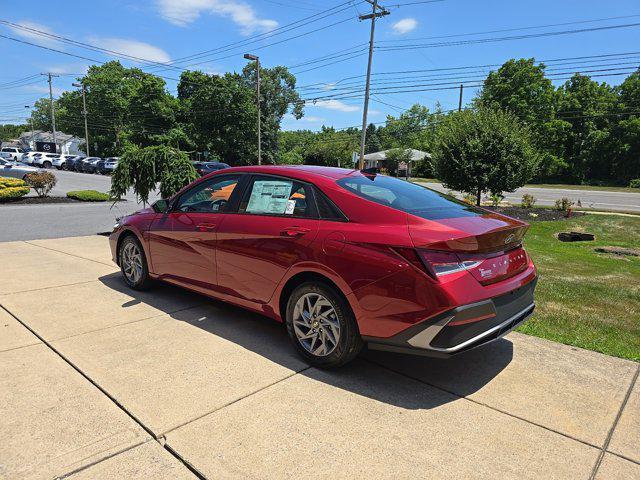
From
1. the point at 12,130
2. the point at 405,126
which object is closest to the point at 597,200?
the point at 405,126

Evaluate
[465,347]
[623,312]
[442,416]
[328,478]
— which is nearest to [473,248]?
[465,347]

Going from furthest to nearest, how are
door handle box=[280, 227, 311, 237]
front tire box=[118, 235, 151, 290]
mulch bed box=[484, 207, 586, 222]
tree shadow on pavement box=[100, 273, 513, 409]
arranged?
mulch bed box=[484, 207, 586, 222] < front tire box=[118, 235, 151, 290] < door handle box=[280, 227, 311, 237] < tree shadow on pavement box=[100, 273, 513, 409]

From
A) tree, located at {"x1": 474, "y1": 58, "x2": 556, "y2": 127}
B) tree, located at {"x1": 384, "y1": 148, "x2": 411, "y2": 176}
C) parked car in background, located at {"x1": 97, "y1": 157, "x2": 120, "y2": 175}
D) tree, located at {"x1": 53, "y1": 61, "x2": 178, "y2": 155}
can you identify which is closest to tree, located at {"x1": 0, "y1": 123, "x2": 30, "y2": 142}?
tree, located at {"x1": 53, "y1": 61, "x2": 178, "y2": 155}

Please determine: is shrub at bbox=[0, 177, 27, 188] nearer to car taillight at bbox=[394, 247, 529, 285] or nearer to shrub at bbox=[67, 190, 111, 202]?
shrub at bbox=[67, 190, 111, 202]

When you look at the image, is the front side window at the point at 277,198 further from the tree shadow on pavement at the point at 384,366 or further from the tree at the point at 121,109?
the tree at the point at 121,109

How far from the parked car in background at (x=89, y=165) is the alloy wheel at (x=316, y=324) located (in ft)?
159

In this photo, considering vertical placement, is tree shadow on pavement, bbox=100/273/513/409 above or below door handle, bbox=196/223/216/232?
below

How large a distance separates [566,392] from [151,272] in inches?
173

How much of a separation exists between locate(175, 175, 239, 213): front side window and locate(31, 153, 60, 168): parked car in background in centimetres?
5239

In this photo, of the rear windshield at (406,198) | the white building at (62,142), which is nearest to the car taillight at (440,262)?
the rear windshield at (406,198)

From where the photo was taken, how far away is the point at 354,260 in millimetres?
3090

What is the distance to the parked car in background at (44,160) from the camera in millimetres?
47594

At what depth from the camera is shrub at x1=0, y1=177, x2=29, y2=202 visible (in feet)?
51.1

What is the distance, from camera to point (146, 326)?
4277mm
